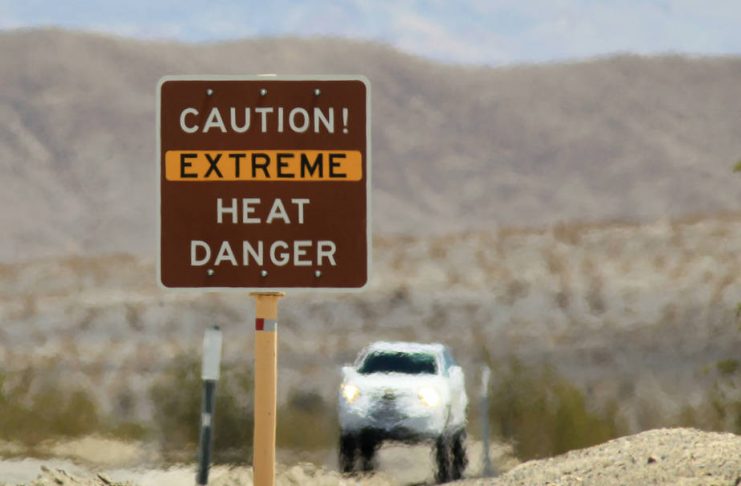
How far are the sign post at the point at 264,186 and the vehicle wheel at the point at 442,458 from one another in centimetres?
997

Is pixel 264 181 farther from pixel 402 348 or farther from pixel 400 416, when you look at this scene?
pixel 402 348

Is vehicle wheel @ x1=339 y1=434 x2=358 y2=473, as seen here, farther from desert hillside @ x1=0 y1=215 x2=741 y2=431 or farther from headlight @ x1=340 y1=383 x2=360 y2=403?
desert hillside @ x1=0 y1=215 x2=741 y2=431

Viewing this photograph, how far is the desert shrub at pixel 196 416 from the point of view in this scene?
23.1 m

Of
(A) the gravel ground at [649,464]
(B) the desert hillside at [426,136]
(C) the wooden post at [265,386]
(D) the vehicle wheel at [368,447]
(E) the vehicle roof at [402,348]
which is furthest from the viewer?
(B) the desert hillside at [426,136]

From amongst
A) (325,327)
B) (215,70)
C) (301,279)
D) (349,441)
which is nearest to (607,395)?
(325,327)

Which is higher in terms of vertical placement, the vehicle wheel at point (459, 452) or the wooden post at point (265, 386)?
the wooden post at point (265, 386)

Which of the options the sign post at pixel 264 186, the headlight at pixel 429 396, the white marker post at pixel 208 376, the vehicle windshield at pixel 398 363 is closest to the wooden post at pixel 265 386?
the sign post at pixel 264 186

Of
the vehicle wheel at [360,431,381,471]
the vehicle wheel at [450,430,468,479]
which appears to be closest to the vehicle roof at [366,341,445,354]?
the vehicle wheel at [450,430,468,479]

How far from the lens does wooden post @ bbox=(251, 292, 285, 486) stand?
936 centimetres

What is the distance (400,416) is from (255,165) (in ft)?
33.6

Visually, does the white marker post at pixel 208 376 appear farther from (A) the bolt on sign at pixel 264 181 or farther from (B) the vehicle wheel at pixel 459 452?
(A) the bolt on sign at pixel 264 181

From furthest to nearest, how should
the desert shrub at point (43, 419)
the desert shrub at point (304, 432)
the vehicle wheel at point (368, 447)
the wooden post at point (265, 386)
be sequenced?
the desert shrub at point (304, 432)
the desert shrub at point (43, 419)
the vehicle wheel at point (368, 447)
the wooden post at point (265, 386)

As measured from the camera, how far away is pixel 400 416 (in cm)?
1939

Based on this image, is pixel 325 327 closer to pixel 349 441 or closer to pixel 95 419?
pixel 95 419
